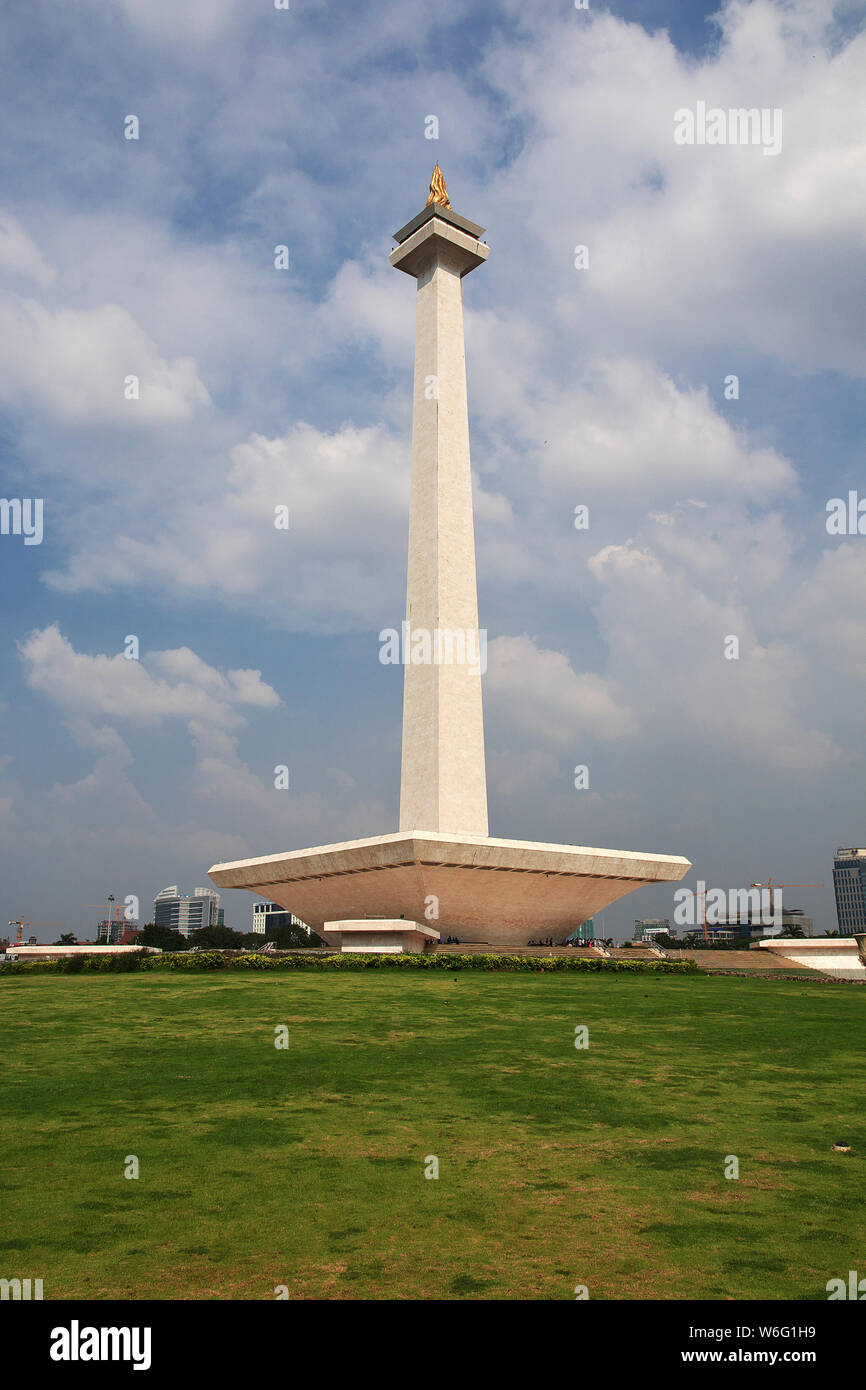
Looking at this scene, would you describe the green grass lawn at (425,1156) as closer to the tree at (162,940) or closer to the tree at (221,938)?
the tree at (162,940)

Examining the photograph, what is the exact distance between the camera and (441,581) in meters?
32.8

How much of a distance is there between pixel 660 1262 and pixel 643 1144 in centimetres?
202

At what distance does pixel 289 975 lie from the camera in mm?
19406

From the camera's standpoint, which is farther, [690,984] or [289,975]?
[289,975]

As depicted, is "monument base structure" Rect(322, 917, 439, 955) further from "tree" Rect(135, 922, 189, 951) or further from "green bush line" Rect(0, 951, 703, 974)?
"tree" Rect(135, 922, 189, 951)

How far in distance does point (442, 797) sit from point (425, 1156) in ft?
81.6

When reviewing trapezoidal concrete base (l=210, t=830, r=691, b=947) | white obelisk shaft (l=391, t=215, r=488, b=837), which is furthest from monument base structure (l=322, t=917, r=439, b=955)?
white obelisk shaft (l=391, t=215, r=488, b=837)

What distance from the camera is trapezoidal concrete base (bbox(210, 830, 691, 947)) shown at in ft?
89.4

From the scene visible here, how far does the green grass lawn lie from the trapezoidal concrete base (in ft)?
50.7

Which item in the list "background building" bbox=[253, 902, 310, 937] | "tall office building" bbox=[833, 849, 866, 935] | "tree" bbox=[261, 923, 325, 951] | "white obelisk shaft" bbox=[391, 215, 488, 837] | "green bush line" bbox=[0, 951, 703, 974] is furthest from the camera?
"tall office building" bbox=[833, 849, 866, 935]

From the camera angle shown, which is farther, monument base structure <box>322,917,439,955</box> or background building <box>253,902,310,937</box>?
background building <box>253,902,310,937</box>
